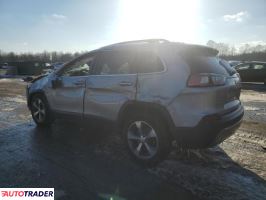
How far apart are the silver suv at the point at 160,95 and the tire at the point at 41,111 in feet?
4.32

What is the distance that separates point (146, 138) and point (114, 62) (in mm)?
1448

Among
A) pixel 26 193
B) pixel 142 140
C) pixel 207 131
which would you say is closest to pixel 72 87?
pixel 142 140

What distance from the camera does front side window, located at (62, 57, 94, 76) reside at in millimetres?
5541

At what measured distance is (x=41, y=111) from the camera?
22.2 feet

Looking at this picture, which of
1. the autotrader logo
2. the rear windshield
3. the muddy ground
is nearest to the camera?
the autotrader logo

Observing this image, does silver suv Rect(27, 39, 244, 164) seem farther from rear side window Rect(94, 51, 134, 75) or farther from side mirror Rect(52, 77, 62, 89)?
side mirror Rect(52, 77, 62, 89)

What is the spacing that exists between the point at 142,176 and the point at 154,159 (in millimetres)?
339

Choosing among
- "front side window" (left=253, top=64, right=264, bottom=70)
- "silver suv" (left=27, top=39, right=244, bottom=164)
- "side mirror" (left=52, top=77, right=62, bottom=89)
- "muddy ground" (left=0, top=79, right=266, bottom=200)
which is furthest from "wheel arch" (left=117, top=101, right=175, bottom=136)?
"front side window" (left=253, top=64, right=264, bottom=70)

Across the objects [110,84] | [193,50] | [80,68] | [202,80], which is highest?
[193,50]

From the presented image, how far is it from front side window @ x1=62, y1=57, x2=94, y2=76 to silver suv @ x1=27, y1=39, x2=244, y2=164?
0.07m

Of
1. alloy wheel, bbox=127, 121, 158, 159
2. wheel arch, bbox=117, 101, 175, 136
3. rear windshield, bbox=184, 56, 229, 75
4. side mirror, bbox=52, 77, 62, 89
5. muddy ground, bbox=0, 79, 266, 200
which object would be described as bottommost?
muddy ground, bbox=0, 79, 266, 200

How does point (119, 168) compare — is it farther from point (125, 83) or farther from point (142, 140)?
point (125, 83)

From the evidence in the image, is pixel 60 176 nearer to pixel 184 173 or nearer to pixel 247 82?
pixel 184 173

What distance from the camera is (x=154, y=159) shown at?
434 centimetres
